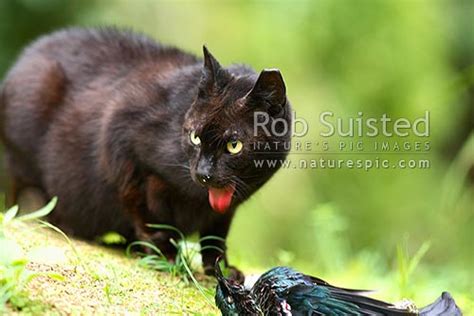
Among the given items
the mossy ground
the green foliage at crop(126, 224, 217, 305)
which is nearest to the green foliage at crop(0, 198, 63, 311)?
the mossy ground

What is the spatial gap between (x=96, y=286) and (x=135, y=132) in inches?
41.3

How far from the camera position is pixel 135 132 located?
3873 mm

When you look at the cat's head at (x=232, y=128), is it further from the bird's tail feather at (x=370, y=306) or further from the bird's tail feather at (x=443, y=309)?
the bird's tail feather at (x=443, y=309)

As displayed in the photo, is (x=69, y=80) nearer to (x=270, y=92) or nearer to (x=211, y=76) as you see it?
(x=211, y=76)

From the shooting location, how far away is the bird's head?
2.79 m

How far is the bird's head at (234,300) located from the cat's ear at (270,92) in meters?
0.81

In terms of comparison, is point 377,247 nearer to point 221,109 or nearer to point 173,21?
point 173,21

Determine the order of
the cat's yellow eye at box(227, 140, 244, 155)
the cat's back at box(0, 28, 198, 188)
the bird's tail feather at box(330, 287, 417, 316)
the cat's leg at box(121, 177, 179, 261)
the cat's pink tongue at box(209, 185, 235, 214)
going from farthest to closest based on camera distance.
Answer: the cat's back at box(0, 28, 198, 188) < the cat's leg at box(121, 177, 179, 261) < the cat's pink tongue at box(209, 185, 235, 214) < the cat's yellow eye at box(227, 140, 244, 155) < the bird's tail feather at box(330, 287, 417, 316)

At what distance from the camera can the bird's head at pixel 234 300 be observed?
2789 millimetres

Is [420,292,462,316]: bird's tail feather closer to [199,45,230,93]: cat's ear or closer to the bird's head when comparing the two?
the bird's head

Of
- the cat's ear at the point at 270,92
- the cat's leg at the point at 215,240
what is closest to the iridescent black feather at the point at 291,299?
the cat's ear at the point at 270,92

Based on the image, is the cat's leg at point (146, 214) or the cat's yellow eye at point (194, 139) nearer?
the cat's yellow eye at point (194, 139)

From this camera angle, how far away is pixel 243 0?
831 cm

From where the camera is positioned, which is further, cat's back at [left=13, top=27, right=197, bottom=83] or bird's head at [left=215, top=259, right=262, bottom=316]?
cat's back at [left=13, top=27, right=197, bottom=83]
